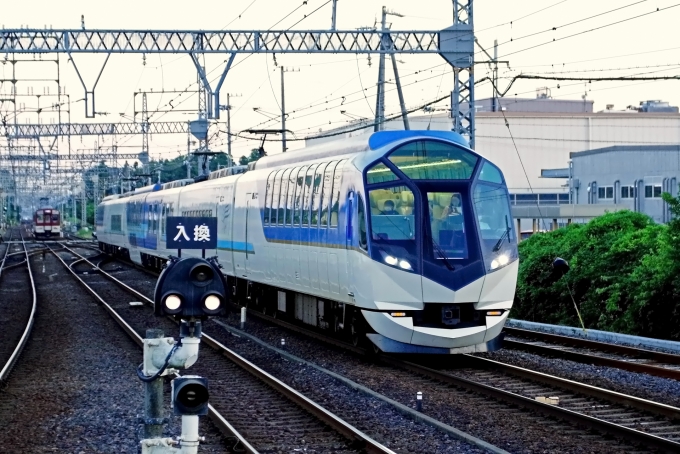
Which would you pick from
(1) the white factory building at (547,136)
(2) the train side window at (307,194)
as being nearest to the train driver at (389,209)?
(2) the train side window at (307,194)

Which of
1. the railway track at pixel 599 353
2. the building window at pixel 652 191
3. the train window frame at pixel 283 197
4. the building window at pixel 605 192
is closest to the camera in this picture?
the railway track at pixel 599 353

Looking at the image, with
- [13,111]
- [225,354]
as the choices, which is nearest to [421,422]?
[225,354]

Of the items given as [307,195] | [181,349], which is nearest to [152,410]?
[181,349]

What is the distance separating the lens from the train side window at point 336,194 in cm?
1698

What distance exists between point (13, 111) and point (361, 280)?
35268 millimetres

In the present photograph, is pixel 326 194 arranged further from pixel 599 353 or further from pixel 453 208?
pixel 599 353

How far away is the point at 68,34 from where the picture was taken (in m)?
27.2

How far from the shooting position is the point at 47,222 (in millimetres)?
99625

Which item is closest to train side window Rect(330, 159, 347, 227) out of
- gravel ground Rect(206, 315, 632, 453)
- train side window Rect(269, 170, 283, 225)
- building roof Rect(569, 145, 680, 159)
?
gravel ground Rect(206, 315, 632, 453)

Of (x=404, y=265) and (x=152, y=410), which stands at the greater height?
(x=404, y=265)

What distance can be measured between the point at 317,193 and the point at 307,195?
0.65 meters

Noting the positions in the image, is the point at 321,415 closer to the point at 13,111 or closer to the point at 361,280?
the point at 361,280

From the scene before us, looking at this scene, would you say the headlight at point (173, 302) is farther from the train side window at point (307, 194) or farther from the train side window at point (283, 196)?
the train side window at point (283, 196)

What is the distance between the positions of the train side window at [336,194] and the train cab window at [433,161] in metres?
1.32
